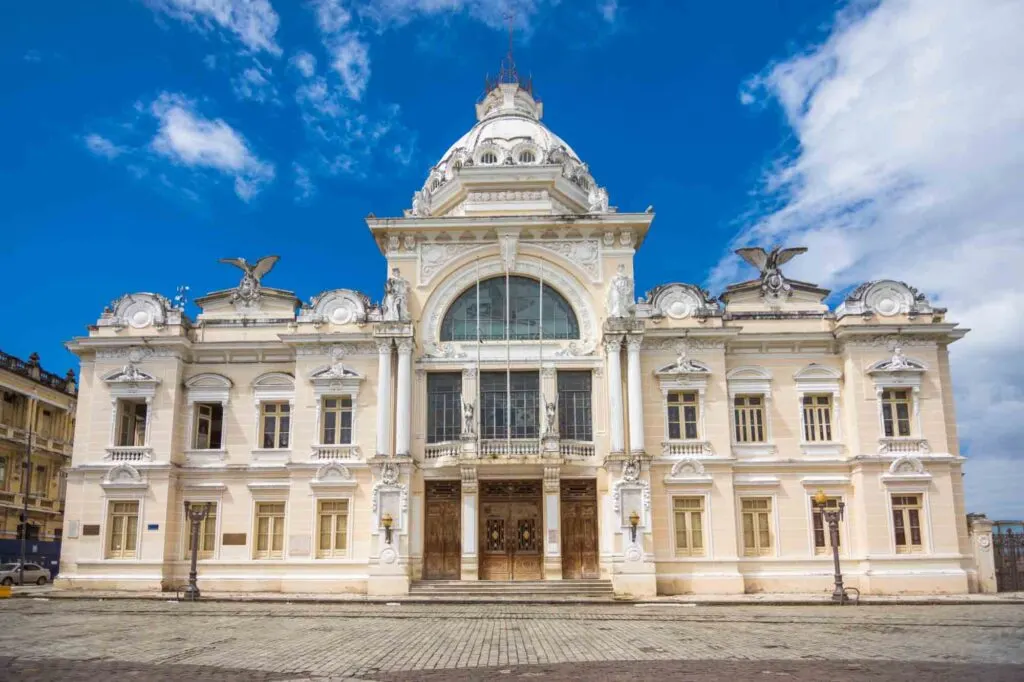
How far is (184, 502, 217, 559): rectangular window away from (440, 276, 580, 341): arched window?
11.2m

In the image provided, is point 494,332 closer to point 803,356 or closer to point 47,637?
point 803,356

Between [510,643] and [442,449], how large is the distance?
16.6m

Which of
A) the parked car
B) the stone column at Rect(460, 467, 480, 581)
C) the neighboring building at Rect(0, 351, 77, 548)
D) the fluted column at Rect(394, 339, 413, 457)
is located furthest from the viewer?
the neighboring building at Rect(0, 351, 77, 548)

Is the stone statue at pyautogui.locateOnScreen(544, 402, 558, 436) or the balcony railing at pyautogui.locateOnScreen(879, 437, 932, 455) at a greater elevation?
the stone statue at pyautogui.locateOnScreen(544, 402, 558, 436)

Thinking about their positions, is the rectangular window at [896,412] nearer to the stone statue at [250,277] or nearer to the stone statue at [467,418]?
the stone statue at [467,418]

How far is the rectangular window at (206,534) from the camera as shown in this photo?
3406cm

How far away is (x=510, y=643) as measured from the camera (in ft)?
56.4

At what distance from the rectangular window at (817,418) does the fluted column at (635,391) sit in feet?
21.9

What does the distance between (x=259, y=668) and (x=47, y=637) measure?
22.9 feet

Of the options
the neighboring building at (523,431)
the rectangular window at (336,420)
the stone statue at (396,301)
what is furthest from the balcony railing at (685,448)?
the rectangular window at (336,420)

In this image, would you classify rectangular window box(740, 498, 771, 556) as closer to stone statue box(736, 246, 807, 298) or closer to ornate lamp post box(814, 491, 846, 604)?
ornate lamp post box(814, 491, 846, 604)

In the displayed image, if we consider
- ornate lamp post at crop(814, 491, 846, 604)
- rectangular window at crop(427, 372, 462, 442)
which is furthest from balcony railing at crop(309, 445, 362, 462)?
ornate lamp post at crop(814, 491, 846, 604)

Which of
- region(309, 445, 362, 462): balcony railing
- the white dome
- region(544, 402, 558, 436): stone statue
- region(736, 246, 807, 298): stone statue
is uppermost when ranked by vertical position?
the white dome

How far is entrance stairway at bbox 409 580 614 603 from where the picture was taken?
1173 inches
